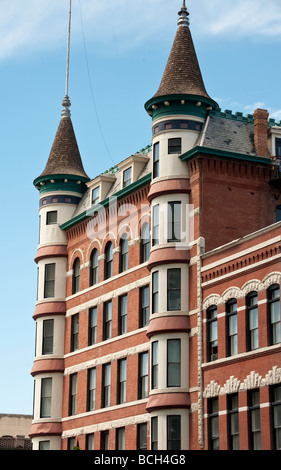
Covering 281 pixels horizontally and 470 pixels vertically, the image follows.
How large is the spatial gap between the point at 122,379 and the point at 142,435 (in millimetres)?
4081

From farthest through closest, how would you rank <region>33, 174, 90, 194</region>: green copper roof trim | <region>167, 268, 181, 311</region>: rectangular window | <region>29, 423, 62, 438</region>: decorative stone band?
1. <region>33, 174, 90, 194</region>: green copper roof trim
2. <region>29, 423, 62, 438</region>: decorative stone band
3. <region>167, 268, 181, 311</region>: rectangular window

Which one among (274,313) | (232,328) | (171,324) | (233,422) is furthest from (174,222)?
(233,422)

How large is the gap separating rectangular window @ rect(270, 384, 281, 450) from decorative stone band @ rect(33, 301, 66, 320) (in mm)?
23078

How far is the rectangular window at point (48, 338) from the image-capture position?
213 ft

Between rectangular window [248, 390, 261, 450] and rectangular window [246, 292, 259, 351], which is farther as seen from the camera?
rectangular window [246, 292, 259, 351]

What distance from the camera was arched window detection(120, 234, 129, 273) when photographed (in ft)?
194

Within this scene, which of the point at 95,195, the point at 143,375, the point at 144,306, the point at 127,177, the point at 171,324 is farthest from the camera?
the point at 95,195

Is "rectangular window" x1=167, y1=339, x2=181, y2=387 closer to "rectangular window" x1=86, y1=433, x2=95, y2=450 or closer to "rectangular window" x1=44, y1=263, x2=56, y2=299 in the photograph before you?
"rectangular window" x1=86, y1=433, x2=95, y2=450

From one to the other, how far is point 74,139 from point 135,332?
18.4 metres

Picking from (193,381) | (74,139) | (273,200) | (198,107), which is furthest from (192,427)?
(74,139)

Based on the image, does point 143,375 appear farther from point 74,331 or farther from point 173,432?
point 74,331

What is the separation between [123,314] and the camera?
58.6 meters

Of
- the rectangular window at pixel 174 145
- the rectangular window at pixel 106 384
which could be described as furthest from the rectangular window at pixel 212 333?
the rectangular window at pixel 106 384

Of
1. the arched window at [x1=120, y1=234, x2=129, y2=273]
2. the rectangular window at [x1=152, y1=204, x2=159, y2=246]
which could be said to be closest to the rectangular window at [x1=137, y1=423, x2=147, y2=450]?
the arched window at [x1=120, y1=234, x2=129, y2=273]
